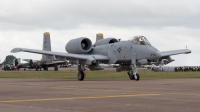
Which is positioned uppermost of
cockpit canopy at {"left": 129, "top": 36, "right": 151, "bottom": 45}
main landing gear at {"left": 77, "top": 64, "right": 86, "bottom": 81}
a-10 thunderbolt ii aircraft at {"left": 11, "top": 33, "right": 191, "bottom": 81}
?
cockpit canopy at {"left": 129, "top": 36, "right": 151, "bottom": 45}

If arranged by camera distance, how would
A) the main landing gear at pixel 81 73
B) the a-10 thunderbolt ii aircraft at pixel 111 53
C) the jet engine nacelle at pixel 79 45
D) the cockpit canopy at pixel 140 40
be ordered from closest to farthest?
1. the a-10 thunderbolt ii aircraft at pixel 111 53
2. the cockpit canopy at pixel 140 40
3. the main landing gear at pixel 81 73
4. the jet engine nacelle at pixel 79 45

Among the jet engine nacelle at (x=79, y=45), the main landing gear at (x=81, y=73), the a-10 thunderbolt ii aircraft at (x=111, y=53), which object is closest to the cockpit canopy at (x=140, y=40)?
the a-10 thunderbolt ii aircraft at (x=111, y=53)

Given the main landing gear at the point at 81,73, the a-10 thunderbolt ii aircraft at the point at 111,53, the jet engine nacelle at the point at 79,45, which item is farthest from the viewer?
the jet engine nacelle at the point at 79,45

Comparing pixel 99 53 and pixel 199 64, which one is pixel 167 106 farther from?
pixel 199 64

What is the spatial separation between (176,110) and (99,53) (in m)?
26.2

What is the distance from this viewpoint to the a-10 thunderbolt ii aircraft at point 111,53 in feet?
109

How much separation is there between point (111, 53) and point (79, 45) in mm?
3958

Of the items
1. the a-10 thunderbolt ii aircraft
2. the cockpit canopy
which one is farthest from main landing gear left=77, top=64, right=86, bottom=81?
the cockpit canopy

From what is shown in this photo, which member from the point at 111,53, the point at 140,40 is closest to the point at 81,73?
the point at 111,53

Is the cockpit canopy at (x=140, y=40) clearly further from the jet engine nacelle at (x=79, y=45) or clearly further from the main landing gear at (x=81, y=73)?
the jet engine nacelle at (x=79, y=45)

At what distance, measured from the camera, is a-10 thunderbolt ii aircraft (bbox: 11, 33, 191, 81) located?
33344 mm

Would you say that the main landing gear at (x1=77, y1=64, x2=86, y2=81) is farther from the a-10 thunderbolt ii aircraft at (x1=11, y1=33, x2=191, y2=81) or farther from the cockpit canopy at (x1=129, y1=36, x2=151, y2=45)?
the cockpit canopy at (x1=129, y1=36, x2=151, y2=45)

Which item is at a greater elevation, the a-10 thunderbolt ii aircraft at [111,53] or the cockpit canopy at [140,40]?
the cockpit canopy at [140,40]

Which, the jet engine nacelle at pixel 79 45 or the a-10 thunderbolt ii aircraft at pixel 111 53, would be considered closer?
the a-10 thunderbolt ii aircraft at pixel 111 53
